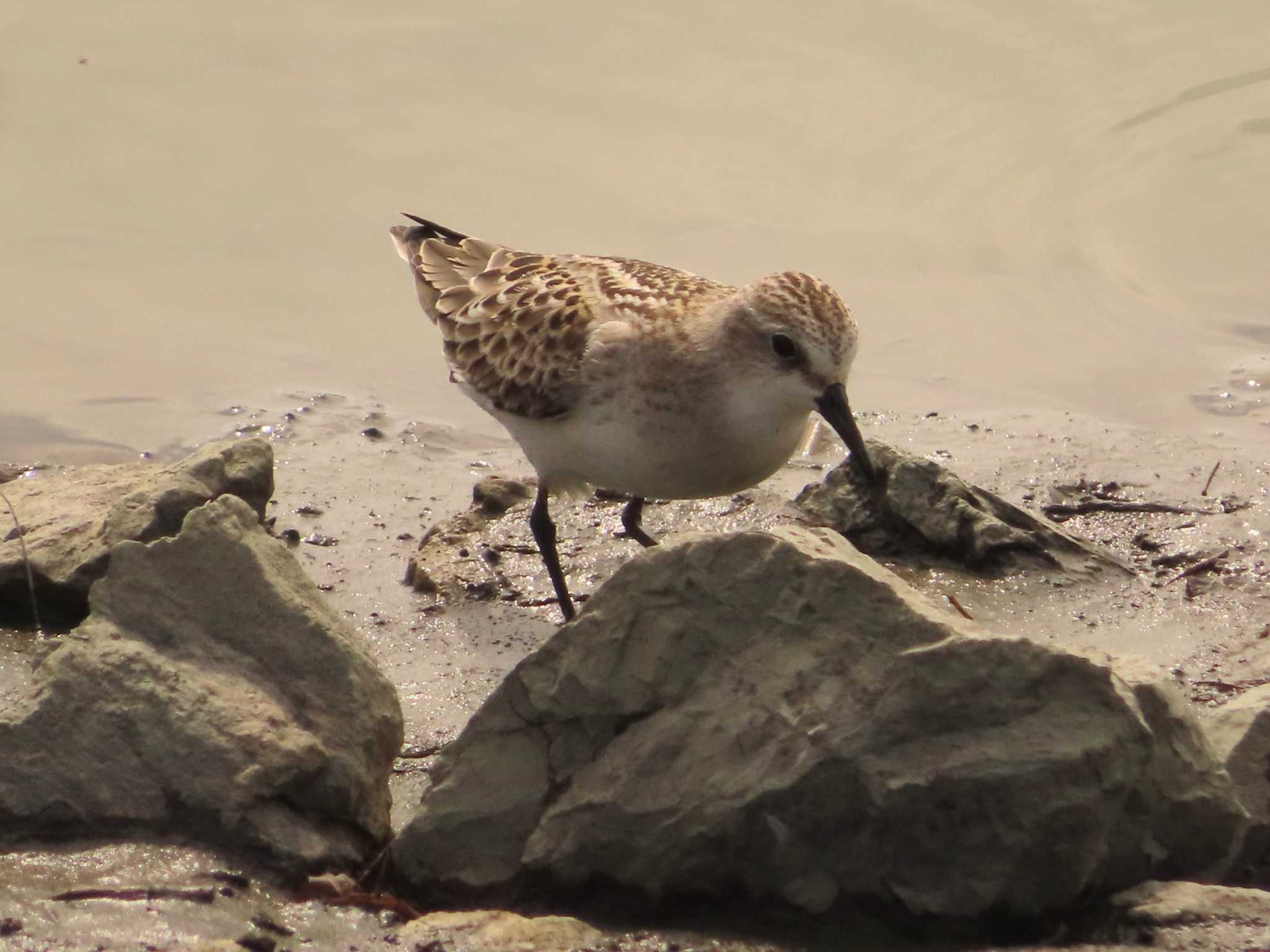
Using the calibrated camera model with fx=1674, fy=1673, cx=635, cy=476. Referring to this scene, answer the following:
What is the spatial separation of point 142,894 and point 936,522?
3.49m

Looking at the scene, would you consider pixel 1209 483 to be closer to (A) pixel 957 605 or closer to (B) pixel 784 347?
(A) pixel 957 605

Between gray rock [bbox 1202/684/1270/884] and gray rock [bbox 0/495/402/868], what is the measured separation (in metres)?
2.19

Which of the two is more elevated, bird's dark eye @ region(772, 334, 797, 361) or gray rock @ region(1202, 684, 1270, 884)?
bird's dark eye @ region(772, 334, 797, 361)

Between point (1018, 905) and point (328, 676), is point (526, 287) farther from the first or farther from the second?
point (1018, 905)

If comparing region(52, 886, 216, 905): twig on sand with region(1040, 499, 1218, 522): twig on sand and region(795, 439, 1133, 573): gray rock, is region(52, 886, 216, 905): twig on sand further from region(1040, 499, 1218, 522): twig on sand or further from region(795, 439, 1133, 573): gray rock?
region(1040, 499, 1218, 522): twig on sand

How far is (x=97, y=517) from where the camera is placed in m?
5.88

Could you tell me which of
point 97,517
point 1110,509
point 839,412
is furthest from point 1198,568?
point 97,517

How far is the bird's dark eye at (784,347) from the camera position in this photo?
555 centimetres

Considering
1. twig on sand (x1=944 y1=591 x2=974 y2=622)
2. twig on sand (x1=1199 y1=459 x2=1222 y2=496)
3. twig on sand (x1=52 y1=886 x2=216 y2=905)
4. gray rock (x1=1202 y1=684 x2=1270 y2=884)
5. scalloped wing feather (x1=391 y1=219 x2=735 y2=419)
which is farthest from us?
twig on sand (x1=1199 y1=459 x2=1222 y2=496)

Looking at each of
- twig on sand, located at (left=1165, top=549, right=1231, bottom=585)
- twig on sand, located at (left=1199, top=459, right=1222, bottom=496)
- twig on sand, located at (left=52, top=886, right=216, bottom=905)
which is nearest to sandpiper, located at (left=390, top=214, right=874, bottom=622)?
twig on sand, located at (left=1165, top=549, right=1231, bottom=585)

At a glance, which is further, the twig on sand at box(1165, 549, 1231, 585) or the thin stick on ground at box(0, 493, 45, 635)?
the twig on sand at box(1165, 549, 1231, 585)

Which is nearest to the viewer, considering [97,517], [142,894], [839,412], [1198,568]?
[142,894]

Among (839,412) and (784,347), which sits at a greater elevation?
(784,347)

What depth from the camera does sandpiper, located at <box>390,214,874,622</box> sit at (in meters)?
5.59
